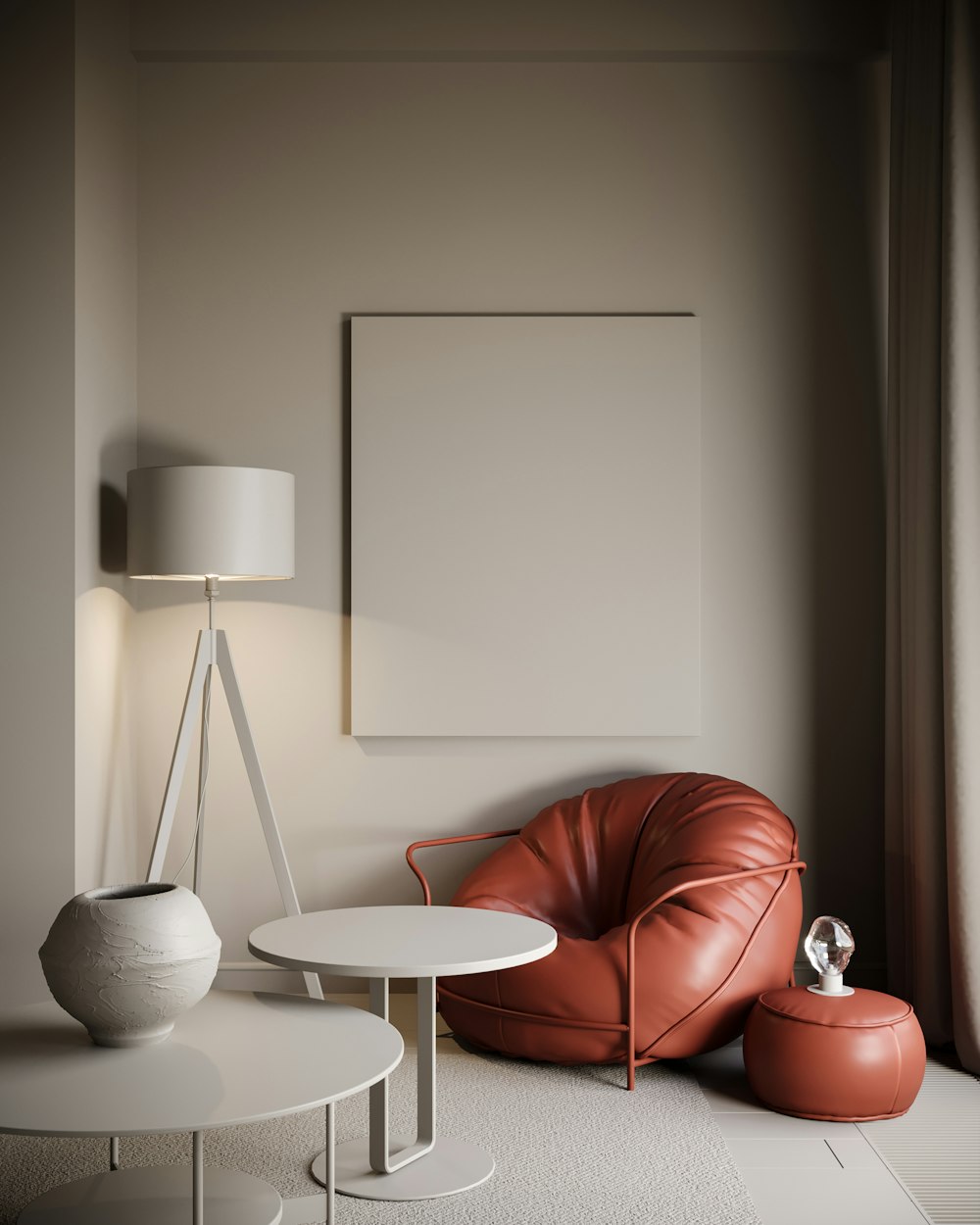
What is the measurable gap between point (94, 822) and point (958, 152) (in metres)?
3.25

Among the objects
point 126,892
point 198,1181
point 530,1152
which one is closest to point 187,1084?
point 198,1181

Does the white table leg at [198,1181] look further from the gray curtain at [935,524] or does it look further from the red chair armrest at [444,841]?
the gray curtain at [935,524]

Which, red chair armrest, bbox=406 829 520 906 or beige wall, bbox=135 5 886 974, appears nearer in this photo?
red chair armrest, bbox=406 829 520 906

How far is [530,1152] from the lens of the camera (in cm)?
267

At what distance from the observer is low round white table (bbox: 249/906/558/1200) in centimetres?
241

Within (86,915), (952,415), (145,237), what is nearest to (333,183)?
(145,237)

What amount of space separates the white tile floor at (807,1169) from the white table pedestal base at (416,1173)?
606 millimetres

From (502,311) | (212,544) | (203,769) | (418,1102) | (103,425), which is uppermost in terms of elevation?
(502,311)

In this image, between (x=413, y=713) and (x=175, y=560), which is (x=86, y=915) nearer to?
(x=175, y=560)

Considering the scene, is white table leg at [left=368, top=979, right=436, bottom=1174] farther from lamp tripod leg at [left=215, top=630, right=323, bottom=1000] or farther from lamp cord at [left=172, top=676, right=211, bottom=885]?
lamp cord at [left=172, top=676, right=211, bottom=885]

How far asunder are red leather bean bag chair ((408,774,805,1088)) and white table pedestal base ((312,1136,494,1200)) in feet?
1.75

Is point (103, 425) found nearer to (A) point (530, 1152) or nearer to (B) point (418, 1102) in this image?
(B) point (418, 1102)

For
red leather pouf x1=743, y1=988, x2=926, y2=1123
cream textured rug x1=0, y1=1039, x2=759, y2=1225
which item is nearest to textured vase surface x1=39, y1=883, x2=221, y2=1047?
cream textured rug x1=0, y1=1039, x2=759, y2=1225

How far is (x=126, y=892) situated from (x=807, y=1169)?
162 centimetres
